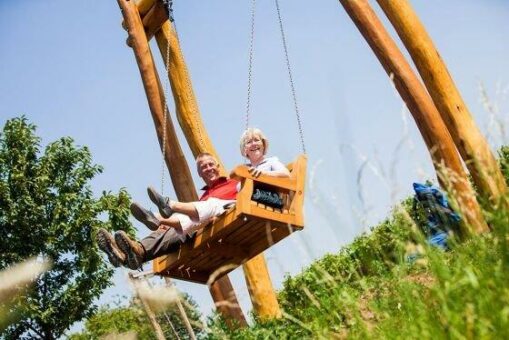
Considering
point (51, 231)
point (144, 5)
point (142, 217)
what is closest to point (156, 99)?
point (144, 5)

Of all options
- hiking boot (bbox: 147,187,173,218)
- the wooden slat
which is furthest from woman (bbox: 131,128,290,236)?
the wooden slat

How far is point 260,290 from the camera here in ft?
21.4

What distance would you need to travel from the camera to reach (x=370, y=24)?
6.36 meters

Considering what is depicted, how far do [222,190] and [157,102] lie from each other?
1994 mm

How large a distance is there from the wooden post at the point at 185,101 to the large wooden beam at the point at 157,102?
15 centimetres

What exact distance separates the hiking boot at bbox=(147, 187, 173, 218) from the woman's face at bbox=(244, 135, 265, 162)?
38.2 inches

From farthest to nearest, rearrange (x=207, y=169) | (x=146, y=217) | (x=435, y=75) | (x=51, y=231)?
(x=51, y=231)
(x=435, y=75)
(x=207, y=169)
(x=146, y=217)

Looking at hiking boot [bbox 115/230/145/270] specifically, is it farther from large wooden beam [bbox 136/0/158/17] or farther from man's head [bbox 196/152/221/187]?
large wooden beam [bbox 136/0/158/17]

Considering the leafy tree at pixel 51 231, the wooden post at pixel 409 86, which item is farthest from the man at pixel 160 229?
the leafy tree at pixel 51 231

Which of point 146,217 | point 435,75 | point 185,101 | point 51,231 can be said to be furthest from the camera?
point 51,231

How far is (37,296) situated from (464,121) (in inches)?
442

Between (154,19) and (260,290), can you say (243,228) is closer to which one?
(260,290)

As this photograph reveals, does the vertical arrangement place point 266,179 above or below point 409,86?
below

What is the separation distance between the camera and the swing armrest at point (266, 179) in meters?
4.73
